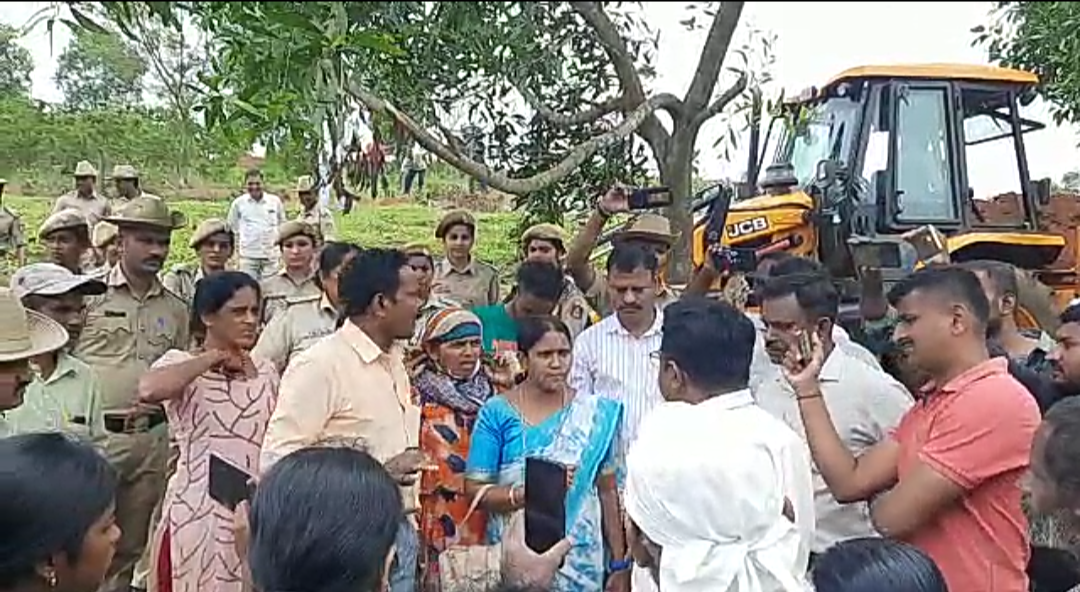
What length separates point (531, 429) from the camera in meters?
3.82

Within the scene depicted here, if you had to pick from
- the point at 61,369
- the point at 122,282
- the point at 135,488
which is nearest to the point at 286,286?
the point at 122,282

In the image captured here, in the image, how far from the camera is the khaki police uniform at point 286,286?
5.93m

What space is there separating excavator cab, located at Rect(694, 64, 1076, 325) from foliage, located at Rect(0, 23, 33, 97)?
12.6ft

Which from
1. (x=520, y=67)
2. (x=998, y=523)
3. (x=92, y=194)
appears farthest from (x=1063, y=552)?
(x=92, y=194)

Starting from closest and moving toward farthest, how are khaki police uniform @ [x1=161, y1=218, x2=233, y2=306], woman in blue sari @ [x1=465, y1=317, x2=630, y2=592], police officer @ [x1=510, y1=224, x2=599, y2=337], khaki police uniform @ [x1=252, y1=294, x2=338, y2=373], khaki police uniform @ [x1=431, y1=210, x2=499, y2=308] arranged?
woman in blue sari @ [x1=465, y1=317, x2=630, y2=592]
khaki police uniform @ [x1=252, y1=294, x2=338, y2=373]
police officer @ [x1=510, y1=224, x2=599, y2=337]
khaki police uniform @ [x1=161, y1=218, x2=233, y2=306]
khaki police uniform @ [x1=431, y1=210, x2=499, y2=308]

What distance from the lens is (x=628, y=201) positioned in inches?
202

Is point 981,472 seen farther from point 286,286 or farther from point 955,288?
point 286,286

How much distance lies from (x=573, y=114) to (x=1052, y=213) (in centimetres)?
437

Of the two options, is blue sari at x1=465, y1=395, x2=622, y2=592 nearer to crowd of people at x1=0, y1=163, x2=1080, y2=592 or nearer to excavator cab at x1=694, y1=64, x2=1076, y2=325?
crowd of people at x1=0, y1=163, x2=1080, y2=592

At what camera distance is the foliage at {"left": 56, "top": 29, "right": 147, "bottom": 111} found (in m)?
5.23

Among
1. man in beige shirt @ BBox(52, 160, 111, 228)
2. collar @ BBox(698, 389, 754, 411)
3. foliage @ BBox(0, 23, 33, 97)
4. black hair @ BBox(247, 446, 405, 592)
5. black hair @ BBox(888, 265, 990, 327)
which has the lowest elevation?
black hair @ BBox(247, 446, 405, 592)

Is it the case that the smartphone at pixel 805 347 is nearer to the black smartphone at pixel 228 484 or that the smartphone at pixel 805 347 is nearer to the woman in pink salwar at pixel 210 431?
the black smartphone at pixel 228 484

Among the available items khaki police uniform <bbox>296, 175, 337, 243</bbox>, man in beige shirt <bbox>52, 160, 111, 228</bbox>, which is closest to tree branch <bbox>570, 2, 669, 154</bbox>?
khaki police uniform <bbox>296, 175, 337, 243</bbox>

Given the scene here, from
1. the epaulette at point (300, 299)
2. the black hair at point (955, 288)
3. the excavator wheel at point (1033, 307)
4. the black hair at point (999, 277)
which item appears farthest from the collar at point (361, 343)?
the excavator wheel at point (1033, 307)
